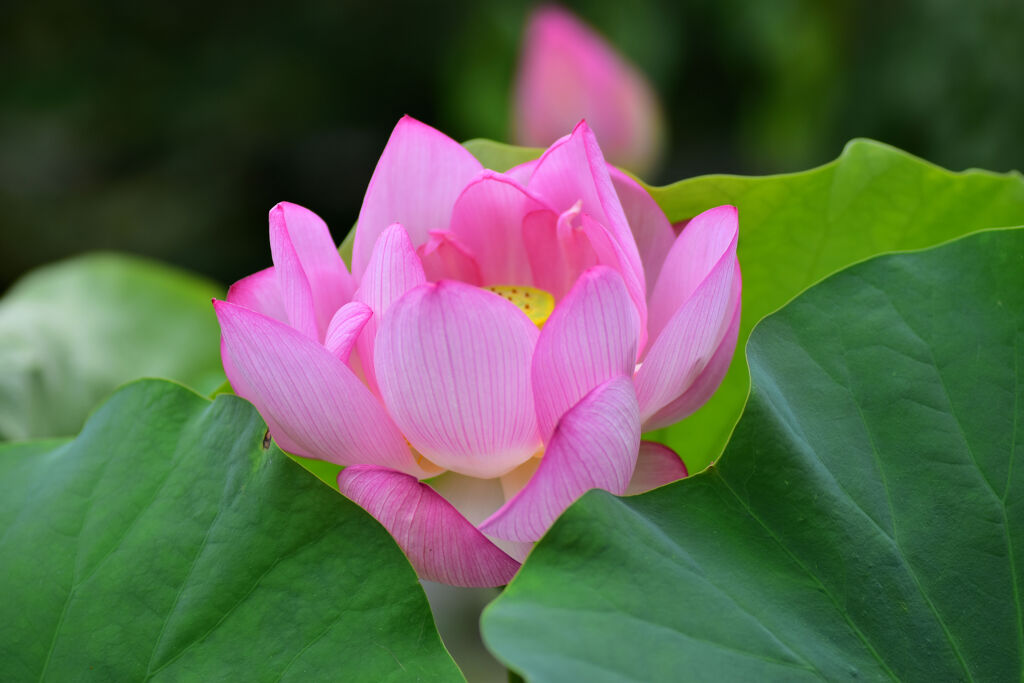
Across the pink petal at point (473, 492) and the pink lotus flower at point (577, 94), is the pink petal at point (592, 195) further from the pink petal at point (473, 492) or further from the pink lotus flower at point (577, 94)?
the pink lotus flower at point (577, 94)

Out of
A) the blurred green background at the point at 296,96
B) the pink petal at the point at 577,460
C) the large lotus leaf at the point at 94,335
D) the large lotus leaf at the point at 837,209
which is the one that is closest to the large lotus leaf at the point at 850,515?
the pink petal at the point at 577,460

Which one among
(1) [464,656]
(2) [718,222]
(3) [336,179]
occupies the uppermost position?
(2) [718,222]

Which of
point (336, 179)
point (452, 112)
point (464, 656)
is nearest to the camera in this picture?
point (464, 656)

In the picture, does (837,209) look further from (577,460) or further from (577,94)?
(577,94)

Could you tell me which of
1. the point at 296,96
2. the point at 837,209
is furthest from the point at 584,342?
the point at 296,96

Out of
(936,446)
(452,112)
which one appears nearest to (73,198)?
(452,112)

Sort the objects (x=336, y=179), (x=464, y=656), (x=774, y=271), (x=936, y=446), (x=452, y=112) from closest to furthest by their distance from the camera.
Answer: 1. (x=936, y=446)
2. (x=774, y=271)
3. (x=464, y=656)
4. (x=452, y=112)
5. (x=336, y=179)

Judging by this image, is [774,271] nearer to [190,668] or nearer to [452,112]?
[190,668]
